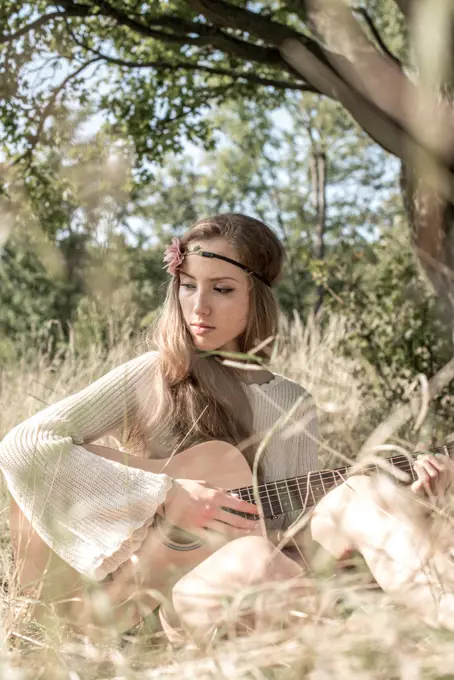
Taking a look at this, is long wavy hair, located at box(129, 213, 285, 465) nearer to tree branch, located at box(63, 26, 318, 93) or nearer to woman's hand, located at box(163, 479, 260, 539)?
woman's hand, located at box(163, 479, 260, 539)

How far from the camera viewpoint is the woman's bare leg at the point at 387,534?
1.26m

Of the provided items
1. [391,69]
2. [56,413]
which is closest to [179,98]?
[391,69]

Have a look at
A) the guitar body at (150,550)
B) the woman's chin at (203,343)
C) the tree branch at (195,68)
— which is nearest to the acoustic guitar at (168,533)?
the guitar body at (150,550)

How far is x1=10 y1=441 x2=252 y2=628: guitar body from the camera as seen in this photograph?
187 centimetres

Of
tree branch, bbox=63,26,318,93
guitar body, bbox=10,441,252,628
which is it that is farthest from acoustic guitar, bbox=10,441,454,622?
tree branch, bbox=63,26,318,93

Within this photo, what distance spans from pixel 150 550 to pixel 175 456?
37 cm

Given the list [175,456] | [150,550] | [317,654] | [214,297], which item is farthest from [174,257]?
[317,654]

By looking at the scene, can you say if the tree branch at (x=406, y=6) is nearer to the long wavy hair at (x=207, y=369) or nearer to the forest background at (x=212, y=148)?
the forest background at (x=212, y=148)

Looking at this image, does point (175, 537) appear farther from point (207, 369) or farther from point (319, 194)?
point (319, 194)

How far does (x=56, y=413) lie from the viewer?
7.09 feet

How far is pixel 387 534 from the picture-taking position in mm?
1479

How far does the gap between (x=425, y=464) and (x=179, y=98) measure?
438 cm

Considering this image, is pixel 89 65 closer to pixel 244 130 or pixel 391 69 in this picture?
pixel 391 69

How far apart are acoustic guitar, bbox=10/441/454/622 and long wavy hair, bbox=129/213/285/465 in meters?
0.09
